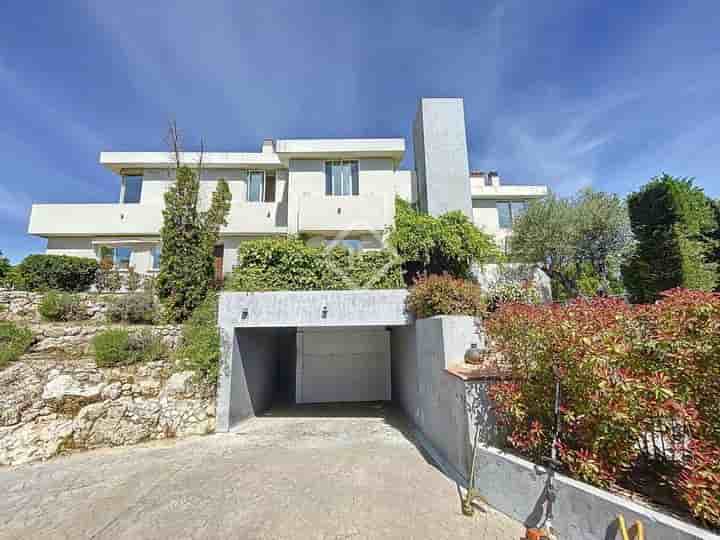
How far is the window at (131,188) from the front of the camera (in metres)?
16.4

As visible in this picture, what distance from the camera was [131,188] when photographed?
651 inches

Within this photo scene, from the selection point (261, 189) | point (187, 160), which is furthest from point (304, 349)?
point (187, 160)

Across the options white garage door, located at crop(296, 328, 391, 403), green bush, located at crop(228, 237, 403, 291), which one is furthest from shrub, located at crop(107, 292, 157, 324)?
white garage door, located at crop(296, 328, 391, 403)

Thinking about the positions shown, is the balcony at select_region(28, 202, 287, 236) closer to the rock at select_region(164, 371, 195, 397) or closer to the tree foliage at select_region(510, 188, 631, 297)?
the rock at select_region(164, 371, 195, 397)

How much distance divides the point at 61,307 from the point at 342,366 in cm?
1044

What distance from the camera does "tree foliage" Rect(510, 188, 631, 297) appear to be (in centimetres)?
1426

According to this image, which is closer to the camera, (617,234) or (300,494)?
(300,494)

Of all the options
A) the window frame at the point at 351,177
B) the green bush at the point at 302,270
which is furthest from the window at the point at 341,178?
the green bush at the point at 302,270

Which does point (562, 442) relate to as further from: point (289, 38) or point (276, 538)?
point (289, 38)

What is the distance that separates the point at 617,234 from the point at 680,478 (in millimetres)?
14928

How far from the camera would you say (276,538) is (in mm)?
3979

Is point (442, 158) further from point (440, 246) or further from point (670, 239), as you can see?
point (670, 239)

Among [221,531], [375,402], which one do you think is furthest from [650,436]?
[375,402]

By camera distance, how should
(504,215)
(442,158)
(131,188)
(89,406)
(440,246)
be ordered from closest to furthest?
(89,406) → (440,246) → (442,158) → (131,188) → (504,215)
